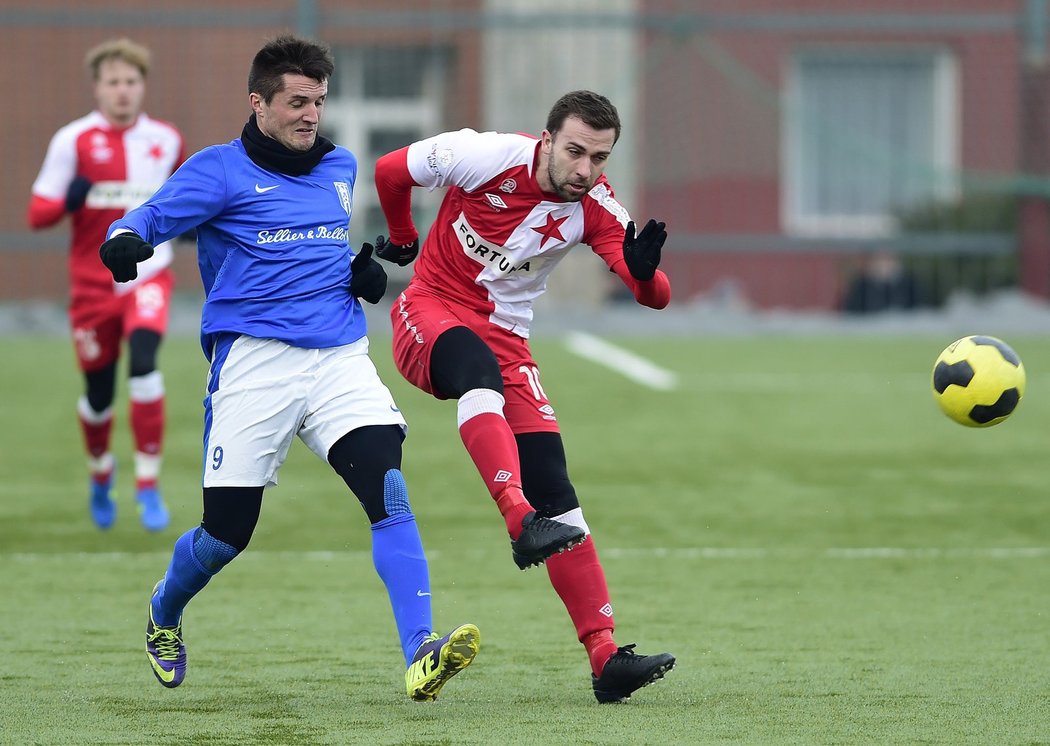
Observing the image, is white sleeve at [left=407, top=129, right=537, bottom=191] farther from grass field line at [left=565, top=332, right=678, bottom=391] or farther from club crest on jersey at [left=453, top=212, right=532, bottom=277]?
grass field line at [left=565, top=332, right=678, bottom=391]

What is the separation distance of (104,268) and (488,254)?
3429 mm

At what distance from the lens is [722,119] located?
19625 mm

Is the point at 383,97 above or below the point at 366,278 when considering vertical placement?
below

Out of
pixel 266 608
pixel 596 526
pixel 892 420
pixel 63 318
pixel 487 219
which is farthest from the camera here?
pixel 63 318

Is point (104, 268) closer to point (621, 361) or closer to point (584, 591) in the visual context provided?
point (584, 591)

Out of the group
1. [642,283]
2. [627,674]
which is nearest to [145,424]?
[642,283]

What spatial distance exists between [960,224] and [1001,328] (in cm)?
130

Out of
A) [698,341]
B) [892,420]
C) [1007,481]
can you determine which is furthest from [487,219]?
[698,341]

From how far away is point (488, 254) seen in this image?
18.2ft

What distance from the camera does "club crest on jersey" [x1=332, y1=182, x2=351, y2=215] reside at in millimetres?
5246

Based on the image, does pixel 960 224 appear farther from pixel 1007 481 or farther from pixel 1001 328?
pixel 1007 481

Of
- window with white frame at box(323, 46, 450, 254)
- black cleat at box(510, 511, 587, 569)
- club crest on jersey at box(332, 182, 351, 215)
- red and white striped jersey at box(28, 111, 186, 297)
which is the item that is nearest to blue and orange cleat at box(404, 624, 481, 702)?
black cleat at box(510, 511, 587, 569)

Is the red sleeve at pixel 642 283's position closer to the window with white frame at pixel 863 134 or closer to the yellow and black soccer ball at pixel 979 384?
the yellow and black soccer ball at pixel 979 384

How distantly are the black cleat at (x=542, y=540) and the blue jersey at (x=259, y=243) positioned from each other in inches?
32.6
